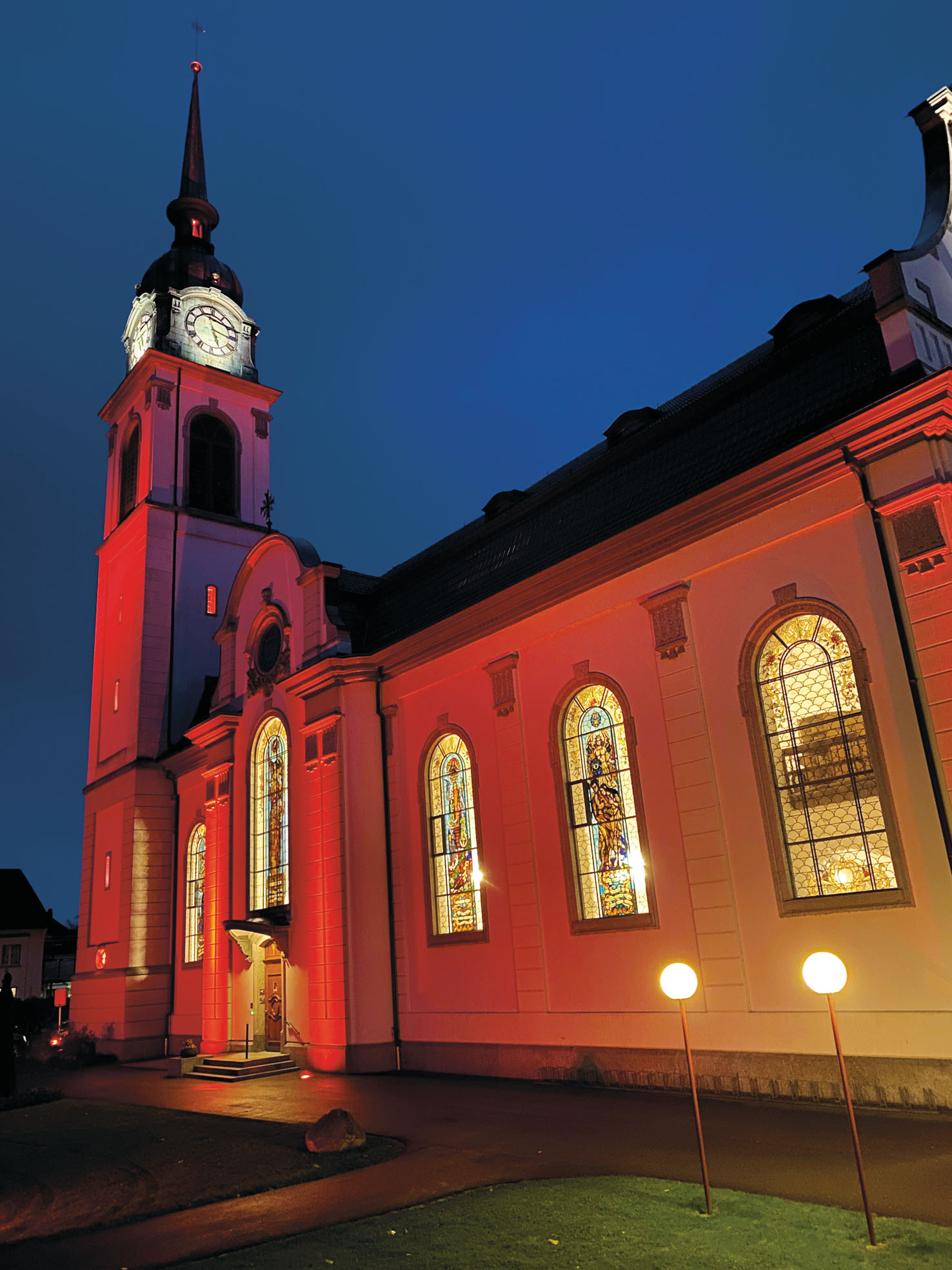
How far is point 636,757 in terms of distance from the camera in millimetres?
15367

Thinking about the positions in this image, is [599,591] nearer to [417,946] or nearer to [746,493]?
[746,493]

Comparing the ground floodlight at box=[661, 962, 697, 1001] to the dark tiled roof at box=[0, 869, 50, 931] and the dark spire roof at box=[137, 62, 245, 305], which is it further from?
the dark tiled roof at box=[0, 869, 50, 931]

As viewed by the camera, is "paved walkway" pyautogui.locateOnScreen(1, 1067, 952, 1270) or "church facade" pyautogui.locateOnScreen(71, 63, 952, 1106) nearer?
"paved walkway" pyautogui.locateOnScreen(1, 1067, 952, 1270)

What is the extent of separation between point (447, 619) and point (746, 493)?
6833 millimetres

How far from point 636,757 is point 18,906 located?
1933 inches

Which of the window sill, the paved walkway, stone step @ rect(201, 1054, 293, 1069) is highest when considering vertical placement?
the window sill

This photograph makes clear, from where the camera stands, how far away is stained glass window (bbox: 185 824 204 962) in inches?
1075

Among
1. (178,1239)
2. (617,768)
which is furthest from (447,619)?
(178,1239)

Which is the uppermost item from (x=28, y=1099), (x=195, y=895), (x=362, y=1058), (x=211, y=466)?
(x=211, y=466)

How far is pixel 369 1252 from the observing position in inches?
273

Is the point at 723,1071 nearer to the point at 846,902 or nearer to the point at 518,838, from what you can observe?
the point at 846,902

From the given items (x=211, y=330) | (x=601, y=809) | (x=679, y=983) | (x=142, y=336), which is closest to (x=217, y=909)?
(x=601, y=809)

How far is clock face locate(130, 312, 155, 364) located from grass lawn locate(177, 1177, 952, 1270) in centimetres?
3186

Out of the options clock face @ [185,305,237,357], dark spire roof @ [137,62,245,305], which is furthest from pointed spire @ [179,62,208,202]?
clock face @ [185,305,237,357]
